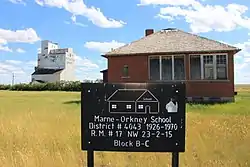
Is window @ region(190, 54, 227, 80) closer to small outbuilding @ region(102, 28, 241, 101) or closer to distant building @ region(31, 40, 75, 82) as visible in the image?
small outbuilding @ region(102, 28, 241, 101)

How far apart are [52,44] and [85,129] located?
322 feet

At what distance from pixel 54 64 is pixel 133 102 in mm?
88945

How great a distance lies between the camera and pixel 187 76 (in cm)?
2834

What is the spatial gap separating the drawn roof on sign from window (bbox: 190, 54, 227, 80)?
22709mm

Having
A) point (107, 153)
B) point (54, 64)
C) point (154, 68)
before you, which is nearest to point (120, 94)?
point (107, 153)

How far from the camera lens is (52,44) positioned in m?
102

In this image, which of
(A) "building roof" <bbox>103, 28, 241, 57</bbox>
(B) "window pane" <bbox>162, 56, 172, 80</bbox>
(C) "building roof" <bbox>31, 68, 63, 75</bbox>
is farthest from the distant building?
(B) "window pane" <bbox>162, 56, 172, 80</bbox>

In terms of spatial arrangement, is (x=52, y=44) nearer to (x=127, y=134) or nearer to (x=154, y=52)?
(x=154, y=52)

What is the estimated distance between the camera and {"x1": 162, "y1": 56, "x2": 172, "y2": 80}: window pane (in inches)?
1131

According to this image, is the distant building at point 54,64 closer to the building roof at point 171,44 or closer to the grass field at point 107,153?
the building roof at point 171,44

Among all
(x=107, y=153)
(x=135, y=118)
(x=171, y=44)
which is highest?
(x=171, y=44)

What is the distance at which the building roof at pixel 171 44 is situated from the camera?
28141 millimetres

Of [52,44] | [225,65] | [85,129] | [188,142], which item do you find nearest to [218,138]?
[188,142]

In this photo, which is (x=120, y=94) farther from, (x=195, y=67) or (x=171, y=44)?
(x=171, y=44)
